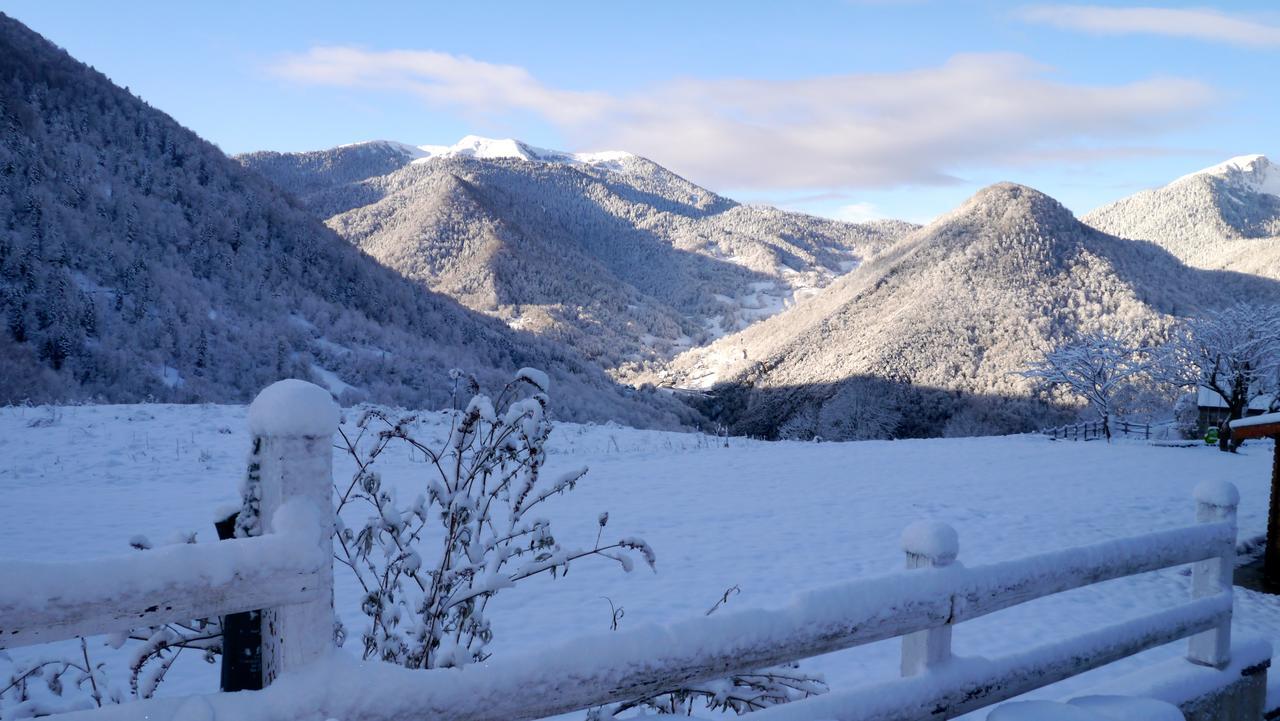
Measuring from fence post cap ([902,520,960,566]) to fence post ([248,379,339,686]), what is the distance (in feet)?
5.87

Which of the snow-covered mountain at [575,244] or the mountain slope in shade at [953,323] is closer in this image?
the mountain slope in shade at [953,323]

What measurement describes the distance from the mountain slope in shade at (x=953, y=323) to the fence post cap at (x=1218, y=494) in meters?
54.1

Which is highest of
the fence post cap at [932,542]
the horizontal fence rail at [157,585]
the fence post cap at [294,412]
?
the fence post cap at [294,412]

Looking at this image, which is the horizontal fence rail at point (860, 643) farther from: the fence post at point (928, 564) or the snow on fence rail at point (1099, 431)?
the snow on fence rail at point (1099, 431)

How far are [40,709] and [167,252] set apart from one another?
103 feet

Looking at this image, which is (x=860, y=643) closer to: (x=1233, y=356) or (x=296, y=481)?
(x=296, y=481)

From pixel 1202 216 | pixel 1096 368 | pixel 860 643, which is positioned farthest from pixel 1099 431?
pixel 1202 216

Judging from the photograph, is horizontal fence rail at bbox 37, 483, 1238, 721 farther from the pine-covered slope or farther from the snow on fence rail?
the snow on fence rail

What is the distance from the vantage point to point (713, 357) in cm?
9475

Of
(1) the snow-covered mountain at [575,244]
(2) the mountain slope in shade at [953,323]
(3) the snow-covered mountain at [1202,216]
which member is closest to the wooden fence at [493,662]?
(2) the mountain slope in shade at [953,323]

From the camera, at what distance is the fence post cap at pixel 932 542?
8.32 feet

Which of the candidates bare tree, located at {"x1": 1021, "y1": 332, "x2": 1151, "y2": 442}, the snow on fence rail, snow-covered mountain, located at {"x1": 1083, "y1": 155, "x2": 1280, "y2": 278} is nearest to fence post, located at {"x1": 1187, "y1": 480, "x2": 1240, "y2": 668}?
the snow on fence rail

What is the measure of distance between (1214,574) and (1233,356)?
2572cm

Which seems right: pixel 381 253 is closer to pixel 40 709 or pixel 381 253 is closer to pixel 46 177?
pixel 46 177
